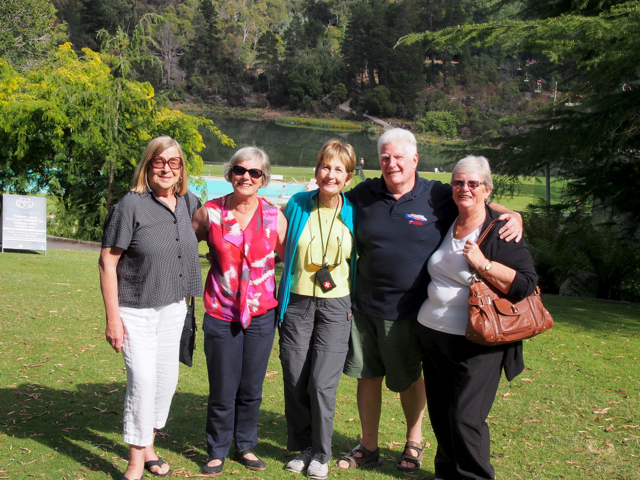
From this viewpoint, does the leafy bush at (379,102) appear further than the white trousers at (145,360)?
Yes

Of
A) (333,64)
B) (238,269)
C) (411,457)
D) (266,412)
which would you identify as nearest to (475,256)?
(238,269)

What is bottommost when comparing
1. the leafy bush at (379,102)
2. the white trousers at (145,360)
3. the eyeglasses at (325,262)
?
the white trousers at (145,360)

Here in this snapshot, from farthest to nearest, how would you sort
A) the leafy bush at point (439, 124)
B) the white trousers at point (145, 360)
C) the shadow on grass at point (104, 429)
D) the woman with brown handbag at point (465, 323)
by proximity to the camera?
the leafy bush at point (439, 124), the shadow on grass at point (104, 429), the white trousers at point (145, 360), the woman with brown handbag at point (465, 323)

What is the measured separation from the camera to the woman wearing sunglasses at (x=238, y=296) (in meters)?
3.13

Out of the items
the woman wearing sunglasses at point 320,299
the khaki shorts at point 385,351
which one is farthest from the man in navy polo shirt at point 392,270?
the woman wearing sunglasses at point 320,299

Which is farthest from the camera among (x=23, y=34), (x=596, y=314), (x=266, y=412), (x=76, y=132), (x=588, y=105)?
(x=23, y=34)

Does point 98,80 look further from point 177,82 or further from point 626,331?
point 177,82

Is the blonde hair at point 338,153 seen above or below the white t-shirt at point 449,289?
above

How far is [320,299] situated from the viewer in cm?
319

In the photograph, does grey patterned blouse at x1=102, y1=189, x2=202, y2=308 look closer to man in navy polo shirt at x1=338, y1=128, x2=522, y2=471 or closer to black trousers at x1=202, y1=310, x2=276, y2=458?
black trousers at x1=202, y1=310, x2=276, y2=458

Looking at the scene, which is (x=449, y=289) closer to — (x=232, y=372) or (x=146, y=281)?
(x=232, y=372)

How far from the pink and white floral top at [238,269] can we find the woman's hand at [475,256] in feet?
3.43

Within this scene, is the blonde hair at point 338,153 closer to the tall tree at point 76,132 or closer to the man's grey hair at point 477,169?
the man's grey hair at point 477,169

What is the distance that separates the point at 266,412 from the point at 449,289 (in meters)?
1.93
